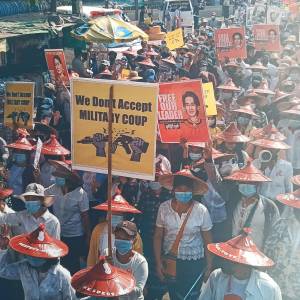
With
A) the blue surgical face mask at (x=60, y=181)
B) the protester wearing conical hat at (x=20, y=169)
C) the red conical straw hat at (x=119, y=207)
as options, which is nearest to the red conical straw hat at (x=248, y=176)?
the red conical straw hat at (x=119, y=207)

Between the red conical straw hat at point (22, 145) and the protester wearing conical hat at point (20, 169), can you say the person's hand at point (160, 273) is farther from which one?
the red conical straw hat at point (22, 145)

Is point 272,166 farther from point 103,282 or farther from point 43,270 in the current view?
point 103,282

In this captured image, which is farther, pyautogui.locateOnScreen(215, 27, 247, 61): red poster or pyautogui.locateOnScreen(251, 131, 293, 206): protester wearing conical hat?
pyautogui.locateOnScreen(215, 27, 247, 61): red poster

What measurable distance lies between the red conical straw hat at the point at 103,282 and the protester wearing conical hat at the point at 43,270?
0.52 metres

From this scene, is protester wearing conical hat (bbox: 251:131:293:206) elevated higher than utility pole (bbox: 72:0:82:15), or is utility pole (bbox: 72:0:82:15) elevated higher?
utility pole (bbox: 72:0:82:15)

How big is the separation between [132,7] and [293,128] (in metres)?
29.8

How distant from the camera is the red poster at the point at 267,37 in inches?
594

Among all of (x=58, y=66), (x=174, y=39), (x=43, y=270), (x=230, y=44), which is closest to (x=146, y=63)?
(x=230, y=44)

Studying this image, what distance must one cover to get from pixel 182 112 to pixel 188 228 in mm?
1812

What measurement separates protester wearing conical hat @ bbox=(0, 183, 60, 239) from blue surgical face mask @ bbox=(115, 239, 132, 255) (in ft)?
2.72

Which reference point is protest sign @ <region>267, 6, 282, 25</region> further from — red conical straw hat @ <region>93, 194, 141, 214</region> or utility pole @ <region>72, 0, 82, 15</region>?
red conical straw hat @ <region>93, 194, 141, 214</region>

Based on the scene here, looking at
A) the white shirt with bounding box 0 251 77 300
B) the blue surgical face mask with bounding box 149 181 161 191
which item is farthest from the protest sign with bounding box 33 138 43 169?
the white shirt with bounding box 0 251 77 300

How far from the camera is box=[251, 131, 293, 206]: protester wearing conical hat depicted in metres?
6.73

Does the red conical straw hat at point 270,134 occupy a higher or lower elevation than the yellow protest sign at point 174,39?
lower
